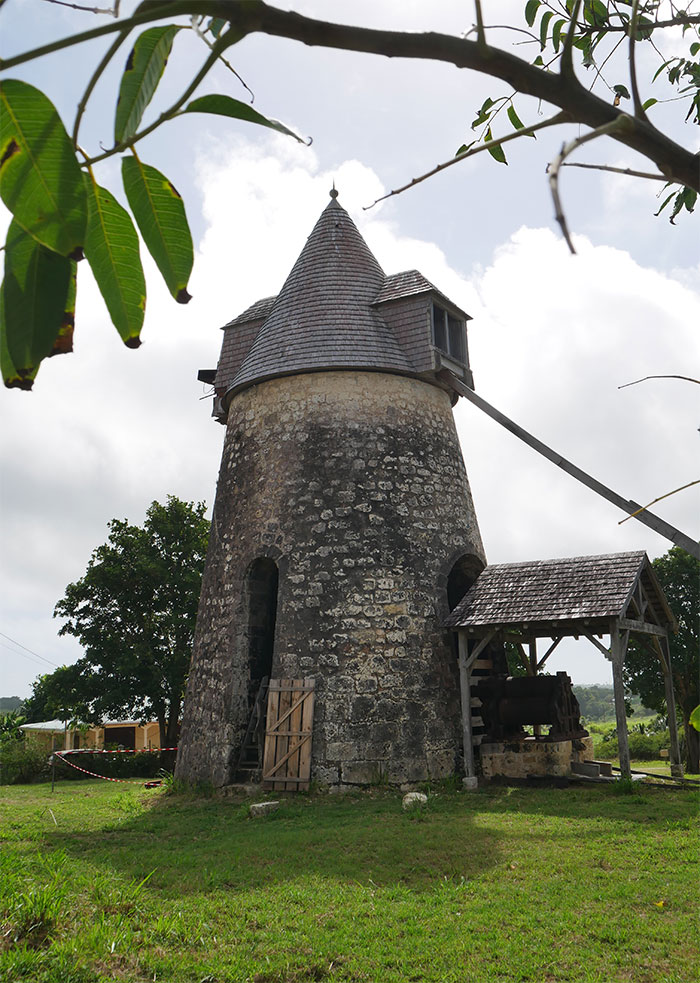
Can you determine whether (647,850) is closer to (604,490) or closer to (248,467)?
(604,490)

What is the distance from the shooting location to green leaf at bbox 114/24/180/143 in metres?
1.13

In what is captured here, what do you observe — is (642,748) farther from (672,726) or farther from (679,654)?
(672,726)

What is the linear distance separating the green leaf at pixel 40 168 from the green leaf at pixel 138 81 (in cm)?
12

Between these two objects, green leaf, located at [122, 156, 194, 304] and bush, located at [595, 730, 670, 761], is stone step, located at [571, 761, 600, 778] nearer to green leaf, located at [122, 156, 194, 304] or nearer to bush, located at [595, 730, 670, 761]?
bush, located at [595, 730, 670, 761]

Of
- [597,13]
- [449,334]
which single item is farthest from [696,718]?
[449,334]

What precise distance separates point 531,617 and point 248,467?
5572 millimetres

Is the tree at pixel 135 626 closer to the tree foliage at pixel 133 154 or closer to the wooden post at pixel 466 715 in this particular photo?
the wooden post at pixel 466 715

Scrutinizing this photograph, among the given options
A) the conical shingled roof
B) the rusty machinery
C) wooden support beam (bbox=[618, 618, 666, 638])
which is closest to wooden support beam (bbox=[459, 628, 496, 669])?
the rusty machinery

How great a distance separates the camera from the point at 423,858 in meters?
7.71

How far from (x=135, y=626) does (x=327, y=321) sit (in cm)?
1265

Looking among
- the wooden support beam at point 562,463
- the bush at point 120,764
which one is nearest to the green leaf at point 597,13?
the wooden support beam at point 562,463

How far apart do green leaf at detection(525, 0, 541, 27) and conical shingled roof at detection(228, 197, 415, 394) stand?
1112cm

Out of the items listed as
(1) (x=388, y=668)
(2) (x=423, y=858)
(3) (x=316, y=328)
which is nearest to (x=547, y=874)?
(2) (x=423, y=858)

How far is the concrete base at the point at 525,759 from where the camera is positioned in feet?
39.9
